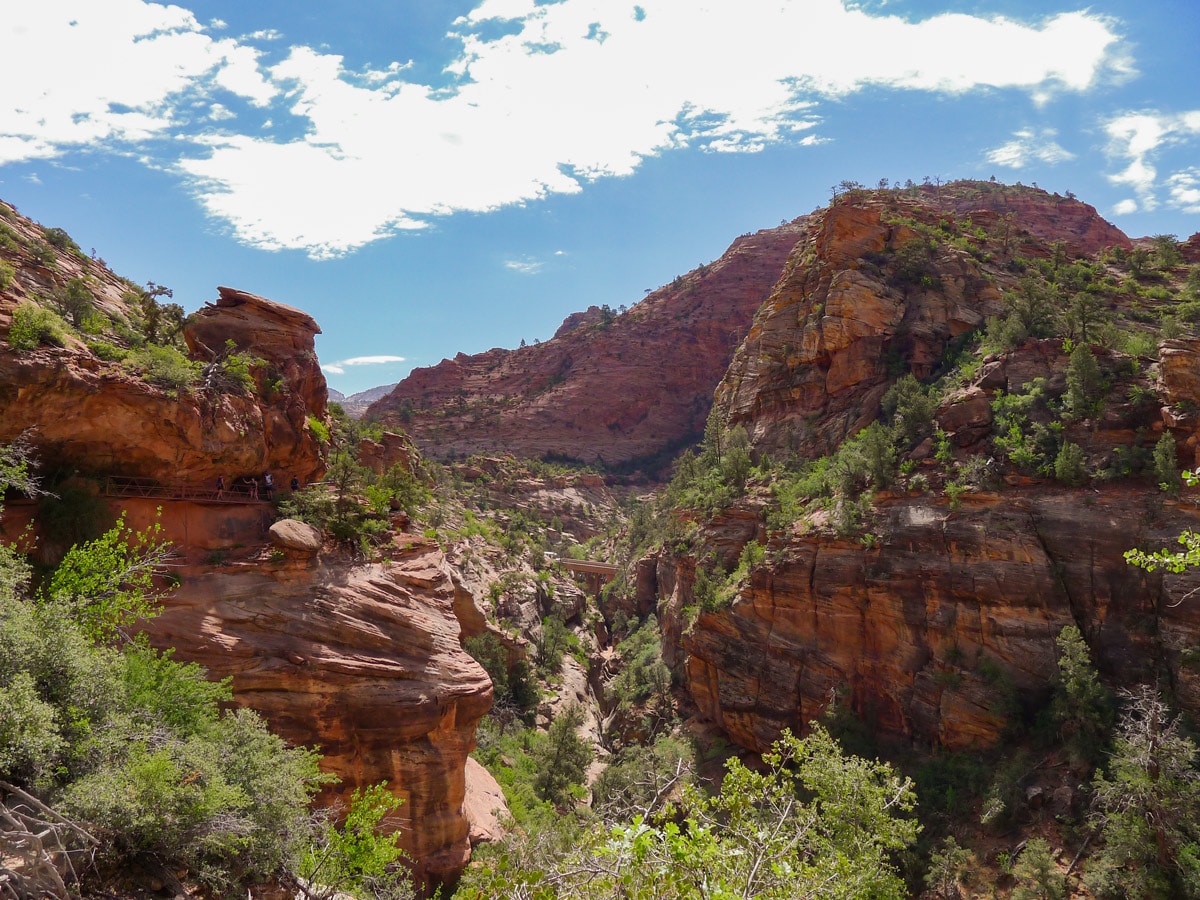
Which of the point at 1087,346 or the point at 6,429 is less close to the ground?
the point at 1087,346

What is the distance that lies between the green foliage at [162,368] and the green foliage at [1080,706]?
2912cm

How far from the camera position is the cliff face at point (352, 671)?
48.2 ft

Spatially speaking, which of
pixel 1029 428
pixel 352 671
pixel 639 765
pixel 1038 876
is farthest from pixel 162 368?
pixel 1029 428

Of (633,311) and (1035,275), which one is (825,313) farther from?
(633,311)

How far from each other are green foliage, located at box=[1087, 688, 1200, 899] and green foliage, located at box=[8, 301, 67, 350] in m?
30.1

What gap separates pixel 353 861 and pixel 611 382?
3586 inches

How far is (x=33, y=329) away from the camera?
1323 cm

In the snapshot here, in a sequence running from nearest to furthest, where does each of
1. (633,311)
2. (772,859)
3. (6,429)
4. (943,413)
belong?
(772,859)
(6,429)
(943,413)
(633,311)

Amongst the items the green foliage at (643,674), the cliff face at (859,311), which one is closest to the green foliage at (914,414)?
the cliff face at (859,311)

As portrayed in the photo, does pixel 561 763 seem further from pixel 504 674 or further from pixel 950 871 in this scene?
pixel 950 871

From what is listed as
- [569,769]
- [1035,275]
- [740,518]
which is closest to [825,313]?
[1035,275]

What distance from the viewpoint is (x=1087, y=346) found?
25578 mm

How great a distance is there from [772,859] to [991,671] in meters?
21.1

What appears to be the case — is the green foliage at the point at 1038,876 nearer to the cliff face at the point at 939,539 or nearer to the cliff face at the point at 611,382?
the cliff face at the point at 939,539
